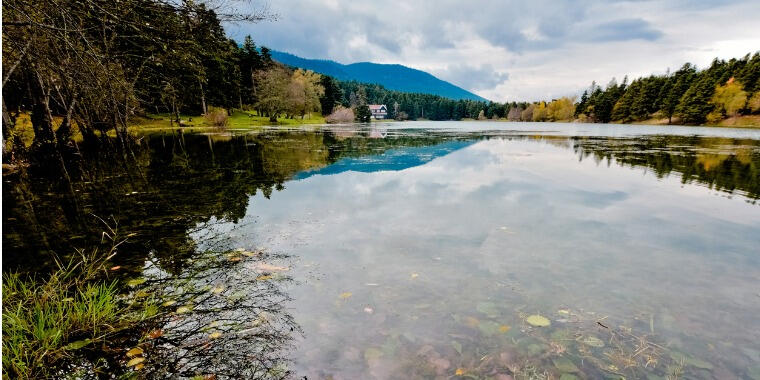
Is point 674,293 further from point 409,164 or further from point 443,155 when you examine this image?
point 443,155

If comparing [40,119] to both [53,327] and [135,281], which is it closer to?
[135,281]

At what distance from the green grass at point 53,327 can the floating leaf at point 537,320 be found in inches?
190

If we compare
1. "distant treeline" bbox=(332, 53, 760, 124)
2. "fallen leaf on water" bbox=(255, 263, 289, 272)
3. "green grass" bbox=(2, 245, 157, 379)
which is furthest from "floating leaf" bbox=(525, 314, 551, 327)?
"distant treeline" bbox=(332, 53, 760, 124)

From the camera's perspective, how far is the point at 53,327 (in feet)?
13.1

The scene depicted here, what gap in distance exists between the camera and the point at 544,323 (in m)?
4.66

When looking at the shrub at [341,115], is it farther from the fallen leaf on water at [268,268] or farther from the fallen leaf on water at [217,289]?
the fallen leaf on water at [217,289]

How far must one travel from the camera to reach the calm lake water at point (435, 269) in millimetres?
4117

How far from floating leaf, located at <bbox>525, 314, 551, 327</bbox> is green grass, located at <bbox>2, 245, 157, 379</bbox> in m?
4.83

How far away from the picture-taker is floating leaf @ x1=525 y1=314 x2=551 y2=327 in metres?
4.65

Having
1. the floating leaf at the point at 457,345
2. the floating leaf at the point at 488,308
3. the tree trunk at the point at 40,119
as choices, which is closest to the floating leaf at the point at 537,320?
the floating leaf at the point at 488,308

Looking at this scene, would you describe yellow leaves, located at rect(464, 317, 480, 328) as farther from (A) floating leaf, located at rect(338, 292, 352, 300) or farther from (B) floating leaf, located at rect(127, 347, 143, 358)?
(B) floating leaf, located at rect(127, 347, 143, 358)

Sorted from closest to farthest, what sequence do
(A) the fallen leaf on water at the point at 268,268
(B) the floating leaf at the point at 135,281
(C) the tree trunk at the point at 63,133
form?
(B) the floating leaf at the point at 135,281 → (A) the fallen leaf on water at the point at 268,268 → (C) the tree trunk at the point at 63,133

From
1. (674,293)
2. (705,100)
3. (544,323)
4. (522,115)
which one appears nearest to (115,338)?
(544,323)

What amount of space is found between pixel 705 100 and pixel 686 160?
256 ft
